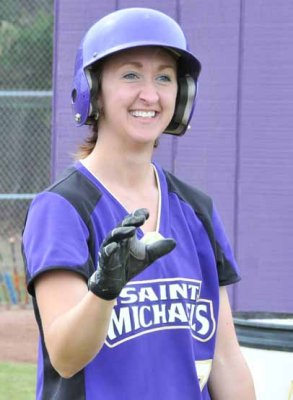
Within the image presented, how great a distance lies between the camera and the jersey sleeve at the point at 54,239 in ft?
7.27

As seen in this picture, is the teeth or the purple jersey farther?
the teeth

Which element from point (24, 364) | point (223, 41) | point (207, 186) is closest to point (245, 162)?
point (207, 186)

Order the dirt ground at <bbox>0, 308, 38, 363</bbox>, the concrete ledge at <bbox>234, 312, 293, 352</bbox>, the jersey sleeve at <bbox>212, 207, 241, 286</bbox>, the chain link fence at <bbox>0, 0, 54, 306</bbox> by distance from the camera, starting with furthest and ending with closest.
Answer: the chain link fence at <bbox>0, 0, 54, 306</bbox>, the dirt ground at <bbox>0, 308, 38, 363</bbox>, the concrete ledge at <bbox>234, 312, 293, 352</bbox>, the jersey sleeve at <bbox>212, 207, 241, 286</bbox>

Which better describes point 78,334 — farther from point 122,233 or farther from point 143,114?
point 143,114

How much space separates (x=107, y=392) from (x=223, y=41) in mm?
3727

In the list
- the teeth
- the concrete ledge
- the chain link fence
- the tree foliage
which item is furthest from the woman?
the tree foliage

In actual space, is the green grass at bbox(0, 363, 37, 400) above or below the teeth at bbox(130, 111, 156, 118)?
below

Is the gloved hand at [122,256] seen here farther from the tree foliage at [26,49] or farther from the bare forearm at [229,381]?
the tree foliage at [26,49]

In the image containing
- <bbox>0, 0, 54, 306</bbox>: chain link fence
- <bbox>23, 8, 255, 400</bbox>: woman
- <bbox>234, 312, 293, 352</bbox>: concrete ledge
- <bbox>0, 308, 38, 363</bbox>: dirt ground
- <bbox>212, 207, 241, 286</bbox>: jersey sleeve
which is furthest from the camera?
<bbox>0, 0, 54, 306</bbox>: chain link fence

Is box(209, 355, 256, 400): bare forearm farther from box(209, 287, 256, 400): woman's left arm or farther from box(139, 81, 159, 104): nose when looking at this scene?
box(139, 81, 159, 104): nose

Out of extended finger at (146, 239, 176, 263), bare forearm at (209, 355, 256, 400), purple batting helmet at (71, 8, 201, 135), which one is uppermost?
purple batting helmet at (71, 8, 201, 135)

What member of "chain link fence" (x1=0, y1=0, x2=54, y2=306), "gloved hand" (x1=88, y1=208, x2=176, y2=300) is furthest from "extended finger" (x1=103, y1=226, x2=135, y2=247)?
"chain link fence" (x1=0, y1=0, x2=54, y2=306)

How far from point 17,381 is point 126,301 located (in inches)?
207

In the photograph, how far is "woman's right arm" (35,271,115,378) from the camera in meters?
2.09
